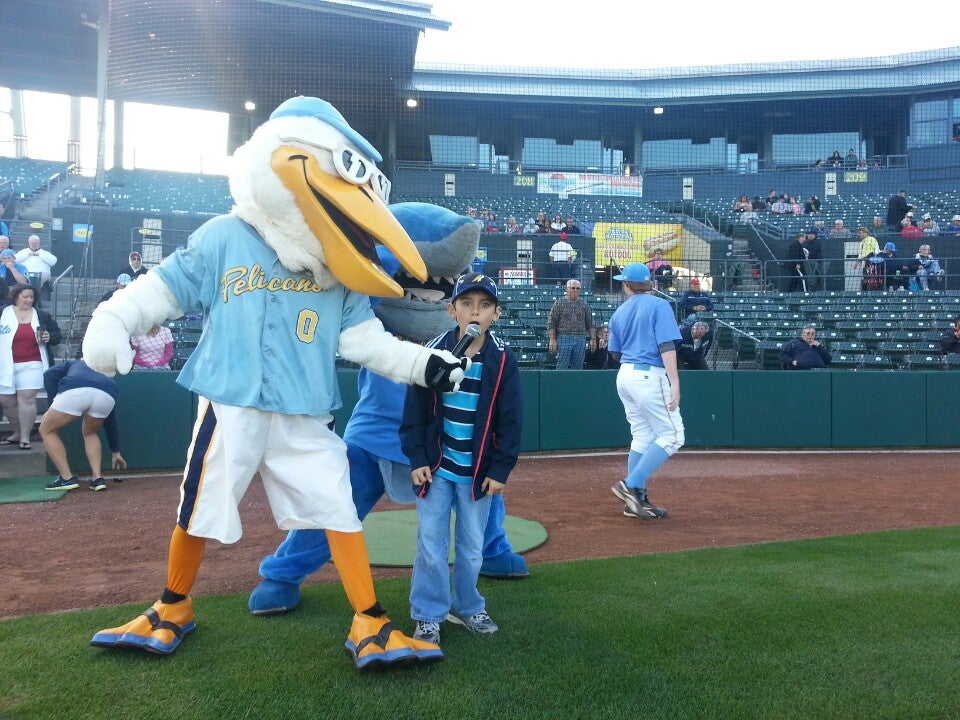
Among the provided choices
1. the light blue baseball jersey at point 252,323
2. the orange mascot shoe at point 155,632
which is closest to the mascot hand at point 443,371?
the light blue baseball jersey at point 252,323

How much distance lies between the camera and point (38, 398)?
29.2ft

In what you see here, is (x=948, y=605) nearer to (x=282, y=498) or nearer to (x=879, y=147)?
(x=282, y=498)

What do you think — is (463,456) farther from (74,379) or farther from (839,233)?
(839,233)

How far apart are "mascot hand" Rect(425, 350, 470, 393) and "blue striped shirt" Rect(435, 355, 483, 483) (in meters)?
0.15

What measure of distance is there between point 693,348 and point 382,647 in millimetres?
8825

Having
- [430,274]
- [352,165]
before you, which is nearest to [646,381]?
[430,274]

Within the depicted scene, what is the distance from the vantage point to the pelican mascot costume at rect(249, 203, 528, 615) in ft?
11.5

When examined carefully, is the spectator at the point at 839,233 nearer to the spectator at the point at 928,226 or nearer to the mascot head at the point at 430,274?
the spectator at the point at 928,226

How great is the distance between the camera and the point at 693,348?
36.1 ft

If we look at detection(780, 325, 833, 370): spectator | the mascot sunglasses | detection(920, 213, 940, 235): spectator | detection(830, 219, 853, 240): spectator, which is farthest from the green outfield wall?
detection(920, 213, 940, 235): spectator

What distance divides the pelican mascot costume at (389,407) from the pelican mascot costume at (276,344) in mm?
399

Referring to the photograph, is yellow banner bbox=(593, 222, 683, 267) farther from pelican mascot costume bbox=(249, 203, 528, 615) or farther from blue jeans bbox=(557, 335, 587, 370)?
pelican mascot costume bbox=(249, 203, 528, 615)

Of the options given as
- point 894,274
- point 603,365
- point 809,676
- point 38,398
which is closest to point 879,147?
point 894,274

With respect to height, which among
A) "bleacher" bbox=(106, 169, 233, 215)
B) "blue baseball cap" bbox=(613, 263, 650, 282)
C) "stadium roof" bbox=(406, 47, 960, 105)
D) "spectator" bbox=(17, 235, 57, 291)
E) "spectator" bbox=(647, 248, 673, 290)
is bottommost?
"blue baseball cap" bbox=(613, 263, 650, 282)
